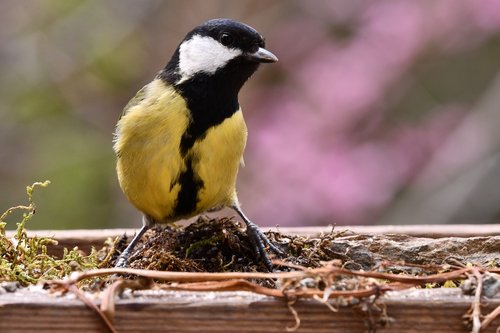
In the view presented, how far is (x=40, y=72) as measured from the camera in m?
5.05

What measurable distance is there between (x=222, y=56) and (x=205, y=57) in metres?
0.05

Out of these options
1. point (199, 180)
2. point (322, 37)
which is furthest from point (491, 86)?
point (199, 180)

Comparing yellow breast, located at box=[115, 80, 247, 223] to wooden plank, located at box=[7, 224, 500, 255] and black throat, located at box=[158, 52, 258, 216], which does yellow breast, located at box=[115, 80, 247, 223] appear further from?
wooden plank, located at box=[7, 224, 500, 255]

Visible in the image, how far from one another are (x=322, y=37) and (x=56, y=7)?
1498 mm

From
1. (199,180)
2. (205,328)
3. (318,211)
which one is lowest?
(205,328)

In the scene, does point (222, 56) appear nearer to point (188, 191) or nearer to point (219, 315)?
point (188, 191)

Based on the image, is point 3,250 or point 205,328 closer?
point 205,328

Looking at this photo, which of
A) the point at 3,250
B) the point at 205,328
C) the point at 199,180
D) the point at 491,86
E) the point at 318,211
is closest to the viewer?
the point at 205,328

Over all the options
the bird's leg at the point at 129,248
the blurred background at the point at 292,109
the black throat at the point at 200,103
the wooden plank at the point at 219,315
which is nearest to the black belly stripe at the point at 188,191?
the black throat at the point at 200,103

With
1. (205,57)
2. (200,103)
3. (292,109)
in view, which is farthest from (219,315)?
(292,109)

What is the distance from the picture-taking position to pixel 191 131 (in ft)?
8.18

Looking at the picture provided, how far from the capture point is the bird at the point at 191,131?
8.18 ft

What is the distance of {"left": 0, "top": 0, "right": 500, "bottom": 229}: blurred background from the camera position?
4891 millimetres

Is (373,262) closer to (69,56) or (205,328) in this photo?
(205,328)
